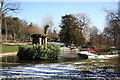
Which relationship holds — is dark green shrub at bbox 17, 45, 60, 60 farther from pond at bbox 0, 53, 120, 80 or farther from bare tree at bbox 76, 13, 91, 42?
bare tree at bbox 76, 13, 91, 42

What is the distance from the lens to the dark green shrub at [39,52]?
52.2ft

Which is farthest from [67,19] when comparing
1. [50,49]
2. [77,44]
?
[50,49]

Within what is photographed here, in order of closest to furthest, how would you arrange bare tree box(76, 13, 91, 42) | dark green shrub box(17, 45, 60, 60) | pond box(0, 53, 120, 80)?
pond box(0, 53, 120, 80)
dark green shrub box(17, 45, 60, 60)
bare tree box(76, 13, 91, 42)

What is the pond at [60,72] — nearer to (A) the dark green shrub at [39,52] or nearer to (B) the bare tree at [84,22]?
(A) the dark green shrub at [39,52]

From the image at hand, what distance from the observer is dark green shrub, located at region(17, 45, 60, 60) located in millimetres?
15914

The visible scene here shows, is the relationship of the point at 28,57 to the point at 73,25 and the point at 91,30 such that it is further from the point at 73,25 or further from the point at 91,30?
the point at 91,30

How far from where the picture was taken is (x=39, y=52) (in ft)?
52.2

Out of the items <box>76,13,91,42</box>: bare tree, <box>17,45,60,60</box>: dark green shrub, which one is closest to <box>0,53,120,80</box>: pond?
<box>17,45,60,60</box>: dark green shrub

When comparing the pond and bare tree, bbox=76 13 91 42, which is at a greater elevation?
bare tree, bbox=76 13 91 42

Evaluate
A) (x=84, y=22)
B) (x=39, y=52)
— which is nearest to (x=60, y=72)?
(x=39, y=52)

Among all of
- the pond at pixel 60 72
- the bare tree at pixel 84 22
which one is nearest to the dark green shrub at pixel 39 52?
the pond at pixel 60 72

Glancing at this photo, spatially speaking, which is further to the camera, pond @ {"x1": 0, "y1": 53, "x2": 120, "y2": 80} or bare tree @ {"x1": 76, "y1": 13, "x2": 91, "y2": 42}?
bare tree @ {"x1": 76, "y1": 13, "x2": 91, "y2": 42}

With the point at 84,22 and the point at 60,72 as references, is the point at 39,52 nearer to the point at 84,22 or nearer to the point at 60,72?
the point at 60,72

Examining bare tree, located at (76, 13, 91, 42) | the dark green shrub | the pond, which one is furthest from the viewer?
bare tree, located at (76, 13, 91, 42)
